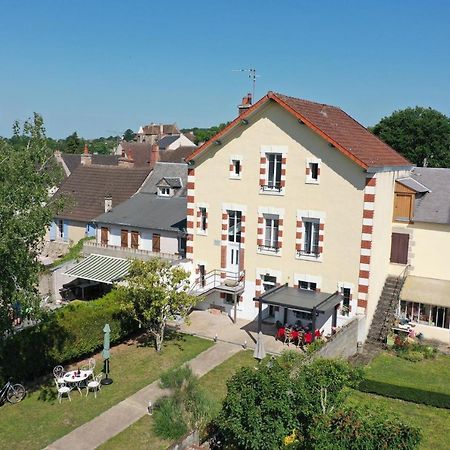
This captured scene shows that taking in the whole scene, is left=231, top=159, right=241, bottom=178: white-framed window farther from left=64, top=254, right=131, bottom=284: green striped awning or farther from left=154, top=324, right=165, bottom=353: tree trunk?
left=154, top=324, right=165, bottom=353: tree trunk

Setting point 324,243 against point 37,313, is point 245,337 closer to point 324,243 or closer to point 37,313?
point 324,243

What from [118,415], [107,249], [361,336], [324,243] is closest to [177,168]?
[107,249]

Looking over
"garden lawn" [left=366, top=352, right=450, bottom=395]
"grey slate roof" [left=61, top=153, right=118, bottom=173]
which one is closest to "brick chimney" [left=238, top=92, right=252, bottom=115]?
"garden lawn" [left=366, top=352, right=450, bottom=395]

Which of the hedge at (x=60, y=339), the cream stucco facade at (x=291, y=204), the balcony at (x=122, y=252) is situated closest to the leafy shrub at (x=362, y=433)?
the hedge at (x=60, y=339)

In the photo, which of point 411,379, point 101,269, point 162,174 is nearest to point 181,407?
point 411,379

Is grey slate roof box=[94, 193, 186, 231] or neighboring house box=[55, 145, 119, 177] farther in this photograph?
neighboring house box=[55, 145, 119, 177]

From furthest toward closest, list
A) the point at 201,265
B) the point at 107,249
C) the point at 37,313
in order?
→ the point at 107,249 < the point at 201,265 < the point at 37,313

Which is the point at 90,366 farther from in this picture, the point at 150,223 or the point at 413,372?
the point at 150,223
